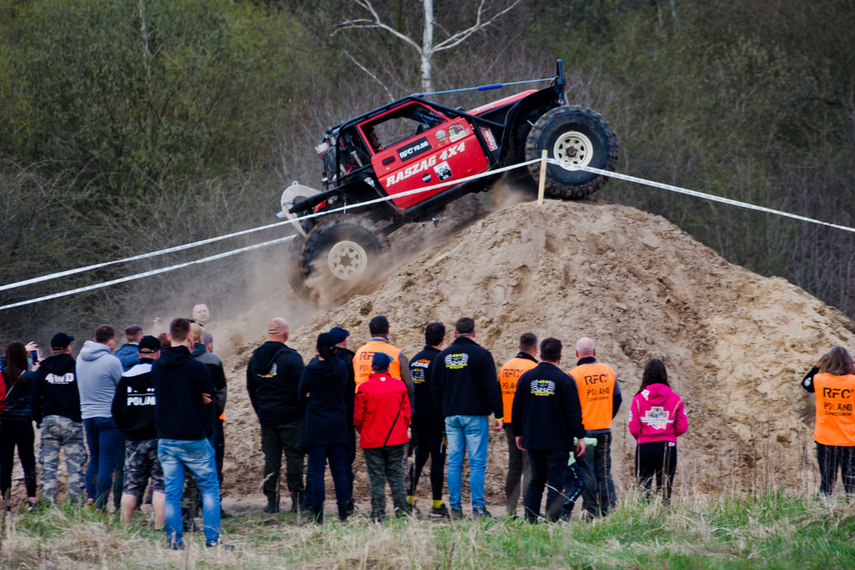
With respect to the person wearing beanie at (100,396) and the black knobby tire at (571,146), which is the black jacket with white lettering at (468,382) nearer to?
the person wearing beanie at (100,396)

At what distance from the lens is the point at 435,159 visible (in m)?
12.7

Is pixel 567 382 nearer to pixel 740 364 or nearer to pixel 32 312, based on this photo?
pixel 740 364

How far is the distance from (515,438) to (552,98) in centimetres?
627

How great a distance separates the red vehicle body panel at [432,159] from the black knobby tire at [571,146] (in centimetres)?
86

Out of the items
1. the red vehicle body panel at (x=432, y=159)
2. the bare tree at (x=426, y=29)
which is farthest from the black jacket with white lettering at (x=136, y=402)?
the bare tree at (x=426, y=29)

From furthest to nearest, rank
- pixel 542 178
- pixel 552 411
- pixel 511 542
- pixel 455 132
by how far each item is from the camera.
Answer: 1. pixel 455 132
2. pixel 542 178
3. pixel 552 411
4. pixel 511 542

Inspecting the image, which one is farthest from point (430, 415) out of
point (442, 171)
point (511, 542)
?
point (442, 171)

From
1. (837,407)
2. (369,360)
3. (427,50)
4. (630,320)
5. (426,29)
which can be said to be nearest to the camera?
(837,407)

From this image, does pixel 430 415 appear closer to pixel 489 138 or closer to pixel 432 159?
pixel 432 159

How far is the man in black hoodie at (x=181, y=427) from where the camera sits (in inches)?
260

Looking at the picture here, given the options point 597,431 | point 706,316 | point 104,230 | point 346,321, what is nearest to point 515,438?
point 597,431

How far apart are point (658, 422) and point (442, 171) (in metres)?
6.03

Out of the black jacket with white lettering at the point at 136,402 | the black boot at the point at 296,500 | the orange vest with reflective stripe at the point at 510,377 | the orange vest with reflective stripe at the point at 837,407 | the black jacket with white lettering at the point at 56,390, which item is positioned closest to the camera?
the black jacket with white lettering at the point at 136,402

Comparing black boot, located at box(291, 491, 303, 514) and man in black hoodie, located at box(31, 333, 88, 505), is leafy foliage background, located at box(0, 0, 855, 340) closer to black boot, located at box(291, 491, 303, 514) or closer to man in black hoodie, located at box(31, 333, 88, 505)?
man in black hoodie, located at box(31, 333, 88, 505)
